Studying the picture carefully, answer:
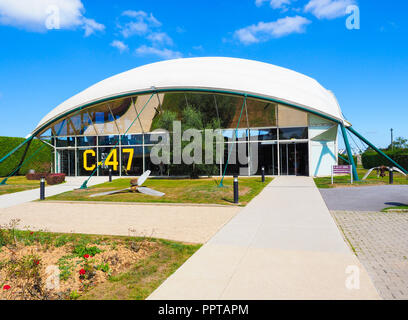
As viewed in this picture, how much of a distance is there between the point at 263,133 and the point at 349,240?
1759cm

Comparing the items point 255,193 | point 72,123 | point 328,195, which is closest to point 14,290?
point 255,193

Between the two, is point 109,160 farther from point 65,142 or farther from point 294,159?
point 294,159

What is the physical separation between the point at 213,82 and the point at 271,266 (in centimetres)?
1749

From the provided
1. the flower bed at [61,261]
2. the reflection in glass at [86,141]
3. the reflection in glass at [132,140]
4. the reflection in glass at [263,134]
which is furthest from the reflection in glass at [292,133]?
the flower bed at [61,261]

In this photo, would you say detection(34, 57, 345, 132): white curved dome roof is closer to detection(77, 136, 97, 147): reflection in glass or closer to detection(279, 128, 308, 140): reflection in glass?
detection(279, 128, 308, 140): reflection in glass

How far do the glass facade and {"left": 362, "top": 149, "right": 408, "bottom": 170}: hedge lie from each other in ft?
34.8

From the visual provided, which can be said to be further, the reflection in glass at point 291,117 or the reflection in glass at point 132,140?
the reflection in glass at point 132,140

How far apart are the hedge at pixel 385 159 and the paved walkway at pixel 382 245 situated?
2053cm

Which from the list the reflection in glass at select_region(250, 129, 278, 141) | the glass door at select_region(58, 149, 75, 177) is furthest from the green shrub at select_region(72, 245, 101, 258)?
the glass door at select_region(58, 149, 75, 177)

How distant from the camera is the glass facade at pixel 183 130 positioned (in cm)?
2122

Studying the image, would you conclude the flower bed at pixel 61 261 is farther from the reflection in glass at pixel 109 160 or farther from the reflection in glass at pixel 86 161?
the reflection in glass at pixel 86 161

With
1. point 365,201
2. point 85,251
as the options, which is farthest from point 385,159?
point 85,251

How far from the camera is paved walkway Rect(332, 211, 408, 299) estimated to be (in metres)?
3.61

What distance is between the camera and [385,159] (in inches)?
1252
